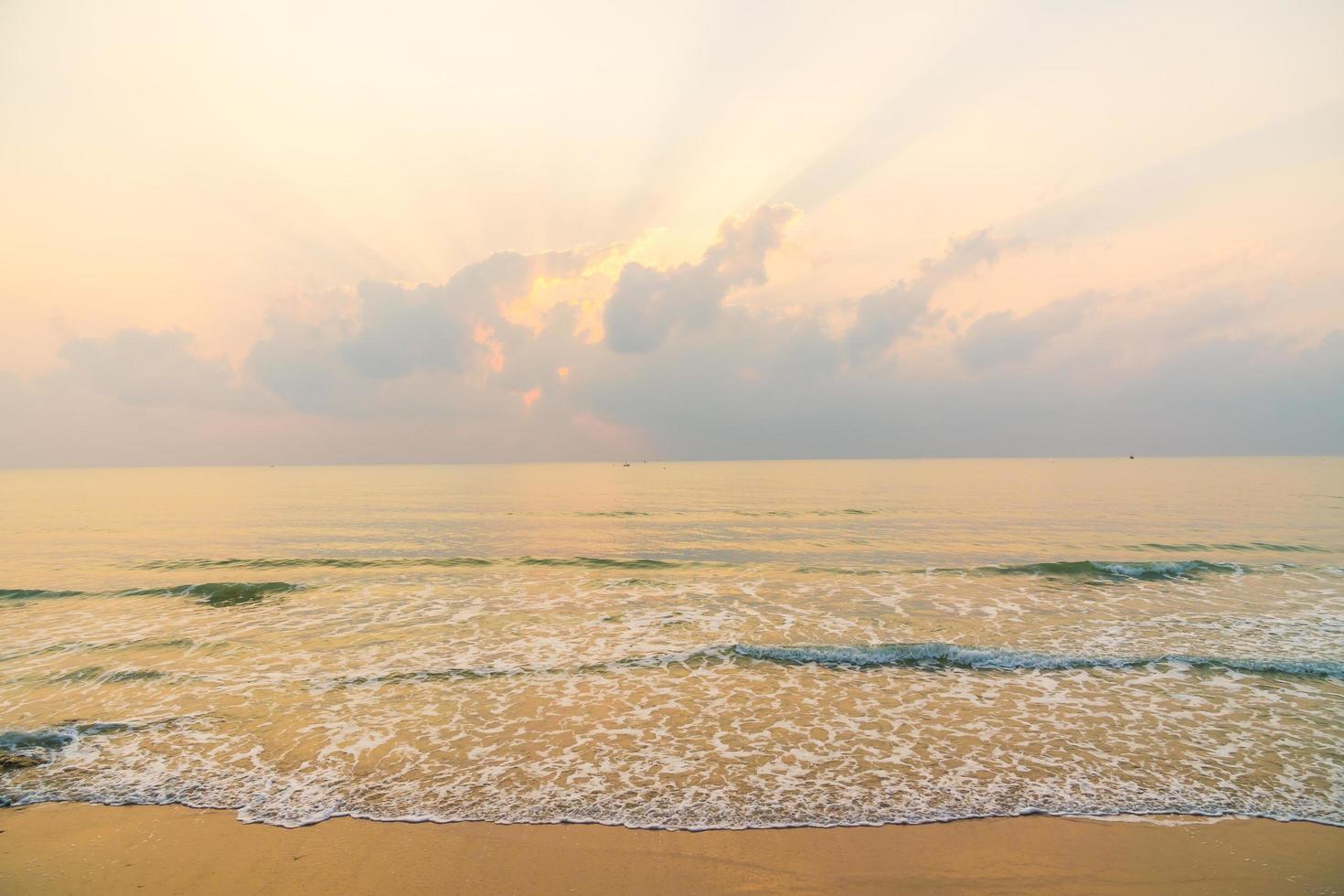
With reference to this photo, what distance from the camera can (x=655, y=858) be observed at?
8.57 meters

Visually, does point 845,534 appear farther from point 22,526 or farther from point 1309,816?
point 22,526

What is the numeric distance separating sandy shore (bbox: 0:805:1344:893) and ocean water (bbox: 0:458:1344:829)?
0.49 meters

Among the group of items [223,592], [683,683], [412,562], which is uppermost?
[683,683]

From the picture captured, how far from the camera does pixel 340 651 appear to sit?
61.3ft

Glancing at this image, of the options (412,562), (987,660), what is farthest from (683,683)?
(412,562)

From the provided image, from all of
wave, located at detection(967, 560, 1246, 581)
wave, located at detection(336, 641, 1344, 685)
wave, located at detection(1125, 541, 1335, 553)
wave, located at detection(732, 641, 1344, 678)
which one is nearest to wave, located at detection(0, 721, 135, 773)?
wave, located at detection(336, 641, 1344, 685)

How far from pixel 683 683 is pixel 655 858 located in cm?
737

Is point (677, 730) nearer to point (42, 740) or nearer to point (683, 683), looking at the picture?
point (683, 683)

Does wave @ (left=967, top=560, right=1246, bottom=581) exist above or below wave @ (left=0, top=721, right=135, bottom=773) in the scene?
above

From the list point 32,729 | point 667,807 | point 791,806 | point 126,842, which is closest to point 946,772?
point 791,806

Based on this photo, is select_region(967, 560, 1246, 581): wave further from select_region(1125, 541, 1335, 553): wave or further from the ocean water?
select_region(1125, 541, 1335, 553): wave

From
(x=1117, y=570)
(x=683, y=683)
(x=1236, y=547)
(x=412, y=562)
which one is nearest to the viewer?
(x=683, y=683)

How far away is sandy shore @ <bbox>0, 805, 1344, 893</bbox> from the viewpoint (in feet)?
26.2

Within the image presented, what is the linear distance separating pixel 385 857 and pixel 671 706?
6949 millimetres
